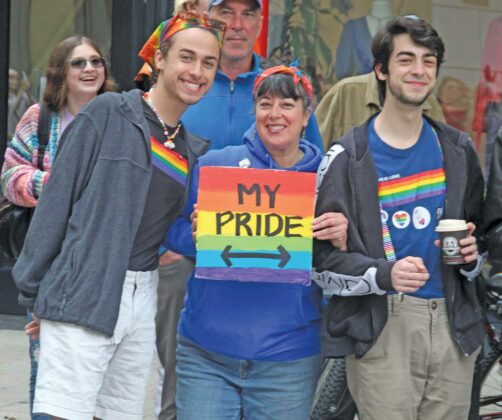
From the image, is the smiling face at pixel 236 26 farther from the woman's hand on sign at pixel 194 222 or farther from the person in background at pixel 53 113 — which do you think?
the woman's hand on sign at pixel 194 222

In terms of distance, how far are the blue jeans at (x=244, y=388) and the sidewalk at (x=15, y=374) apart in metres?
2.26

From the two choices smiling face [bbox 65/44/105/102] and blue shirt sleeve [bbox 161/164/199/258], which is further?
smiling face [bbox 65/44/105/102]

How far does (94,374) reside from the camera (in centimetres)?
431

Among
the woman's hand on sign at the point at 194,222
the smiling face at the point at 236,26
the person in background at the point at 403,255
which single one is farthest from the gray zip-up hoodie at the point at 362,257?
the smiling face at the point at 236,26

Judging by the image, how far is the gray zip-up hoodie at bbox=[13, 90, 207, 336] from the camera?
4.24 meters

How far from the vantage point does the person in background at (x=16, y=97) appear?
972 cm

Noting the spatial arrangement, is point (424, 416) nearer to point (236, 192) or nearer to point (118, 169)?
point (236, 192)

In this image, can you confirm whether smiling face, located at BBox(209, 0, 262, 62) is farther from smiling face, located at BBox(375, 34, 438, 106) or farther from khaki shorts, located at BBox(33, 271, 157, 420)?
khaki shorts, located at BBox(33, 271, 157, 420)

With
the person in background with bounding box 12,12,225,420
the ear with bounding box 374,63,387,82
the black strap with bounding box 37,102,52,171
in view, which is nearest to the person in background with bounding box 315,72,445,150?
the black strap with bounding box 37,102,52,171

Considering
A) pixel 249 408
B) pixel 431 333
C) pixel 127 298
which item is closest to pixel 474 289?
pixel 431 333

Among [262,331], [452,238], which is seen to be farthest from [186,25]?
[452,238]

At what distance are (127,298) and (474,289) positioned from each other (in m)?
1.27

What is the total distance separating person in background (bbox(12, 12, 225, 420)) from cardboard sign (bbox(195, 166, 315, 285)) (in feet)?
0.73

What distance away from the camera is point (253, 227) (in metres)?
4.37
